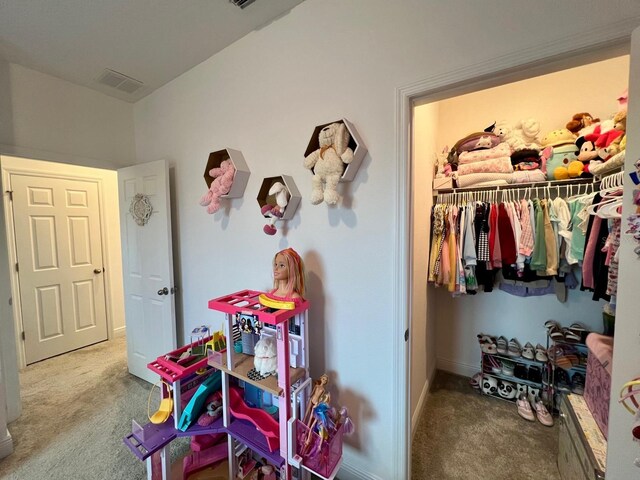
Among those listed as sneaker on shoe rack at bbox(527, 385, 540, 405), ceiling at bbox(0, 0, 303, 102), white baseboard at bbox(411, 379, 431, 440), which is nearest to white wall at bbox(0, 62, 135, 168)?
ceiling at bbox(0, 0, 303, 102)

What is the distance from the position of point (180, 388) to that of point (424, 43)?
6.72 ft

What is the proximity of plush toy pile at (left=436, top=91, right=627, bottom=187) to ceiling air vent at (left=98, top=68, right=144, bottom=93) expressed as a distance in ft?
8.49

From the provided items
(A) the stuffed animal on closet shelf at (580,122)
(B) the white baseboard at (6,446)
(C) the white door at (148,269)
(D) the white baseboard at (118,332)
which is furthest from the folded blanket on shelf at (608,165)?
(D) the white baseboard at (118,332)

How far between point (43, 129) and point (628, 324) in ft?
11.0

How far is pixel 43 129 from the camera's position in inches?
75.5

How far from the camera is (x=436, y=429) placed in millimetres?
1779

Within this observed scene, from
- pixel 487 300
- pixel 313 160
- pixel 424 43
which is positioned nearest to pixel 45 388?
pixel 313 160

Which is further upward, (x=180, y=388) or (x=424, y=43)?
(x=424, y=43)

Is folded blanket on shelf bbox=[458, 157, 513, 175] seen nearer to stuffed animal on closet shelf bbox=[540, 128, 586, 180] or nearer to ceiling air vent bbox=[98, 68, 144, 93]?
stuffed animal on closet shelf bbox=[540, 128, 586, 180]

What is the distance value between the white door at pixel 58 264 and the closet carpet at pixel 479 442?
372 cm

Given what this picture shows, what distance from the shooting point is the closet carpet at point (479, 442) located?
147 cm

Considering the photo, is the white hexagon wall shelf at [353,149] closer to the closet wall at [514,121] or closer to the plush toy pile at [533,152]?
the closet wall at [514,121]

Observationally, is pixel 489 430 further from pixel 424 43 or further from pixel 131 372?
pixel 131 372

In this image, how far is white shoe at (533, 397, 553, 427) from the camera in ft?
5.93
